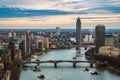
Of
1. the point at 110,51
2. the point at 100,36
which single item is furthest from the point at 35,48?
the point at 110,51

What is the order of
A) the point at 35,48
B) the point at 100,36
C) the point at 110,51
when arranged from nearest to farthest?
the point at 110,51 → the point at 100,36 → the point at 35,48

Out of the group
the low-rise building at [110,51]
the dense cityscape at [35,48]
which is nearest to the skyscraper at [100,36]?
the dense cityscape at [35,48]

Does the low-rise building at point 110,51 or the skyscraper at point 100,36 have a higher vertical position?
the skyscraper at point 100,36

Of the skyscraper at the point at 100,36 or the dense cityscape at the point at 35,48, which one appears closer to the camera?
the dense cityscape at the point at 35,48

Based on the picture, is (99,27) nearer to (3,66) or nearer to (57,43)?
(57,43)

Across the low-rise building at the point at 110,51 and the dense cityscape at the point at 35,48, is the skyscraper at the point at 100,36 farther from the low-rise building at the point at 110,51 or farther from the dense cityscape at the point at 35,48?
the low-rise building at the point at 110,51

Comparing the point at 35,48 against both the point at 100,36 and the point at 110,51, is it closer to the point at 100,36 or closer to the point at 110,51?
the point at 100,36

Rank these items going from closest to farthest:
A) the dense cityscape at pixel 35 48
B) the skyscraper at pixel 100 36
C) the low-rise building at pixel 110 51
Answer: the dense cityscape at pixel 35 48, the low-rise building at pixel 110 51, the skyscraper at pixel 100 36

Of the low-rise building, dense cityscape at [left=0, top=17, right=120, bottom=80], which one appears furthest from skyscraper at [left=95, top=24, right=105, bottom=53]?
the low-rise building

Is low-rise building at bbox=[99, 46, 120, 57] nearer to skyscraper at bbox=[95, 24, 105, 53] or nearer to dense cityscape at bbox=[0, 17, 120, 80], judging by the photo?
dense cityscape at bbox=[0, 17, 120, 80]

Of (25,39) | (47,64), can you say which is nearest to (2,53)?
(47,64)

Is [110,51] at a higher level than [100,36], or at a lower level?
lower
